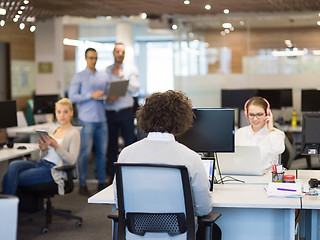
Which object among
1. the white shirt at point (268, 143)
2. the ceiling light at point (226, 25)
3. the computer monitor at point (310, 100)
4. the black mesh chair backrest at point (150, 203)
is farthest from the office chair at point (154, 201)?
the ceiling light at point (226, 25)

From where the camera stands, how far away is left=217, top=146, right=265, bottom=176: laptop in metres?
4.43

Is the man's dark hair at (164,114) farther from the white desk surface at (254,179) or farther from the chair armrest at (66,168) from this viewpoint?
the chair armrest at (66,168)

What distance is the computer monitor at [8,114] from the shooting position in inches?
266

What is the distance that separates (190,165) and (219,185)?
3.64 feet

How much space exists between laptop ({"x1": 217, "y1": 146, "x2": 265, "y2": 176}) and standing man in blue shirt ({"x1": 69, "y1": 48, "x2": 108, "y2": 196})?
3309 mm

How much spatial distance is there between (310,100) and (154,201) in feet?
22.7

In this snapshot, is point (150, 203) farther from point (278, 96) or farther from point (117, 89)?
point (278, 96)

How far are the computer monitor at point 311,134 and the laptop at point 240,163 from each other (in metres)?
0.40

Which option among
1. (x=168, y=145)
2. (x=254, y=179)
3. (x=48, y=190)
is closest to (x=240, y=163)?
(x=254, y=179)

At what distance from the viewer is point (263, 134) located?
4.91 meters

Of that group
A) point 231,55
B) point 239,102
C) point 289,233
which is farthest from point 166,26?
point 289,233

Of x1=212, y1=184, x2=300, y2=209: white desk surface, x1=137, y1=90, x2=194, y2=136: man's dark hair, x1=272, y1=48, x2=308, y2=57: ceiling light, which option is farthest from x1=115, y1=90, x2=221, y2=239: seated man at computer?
x1=272, y1=48, x2=308, y2=57: ceiling light

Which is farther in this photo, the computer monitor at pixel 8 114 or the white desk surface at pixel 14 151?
the computer monitor at pixel 8 114

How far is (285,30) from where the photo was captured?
11094 millimetres
